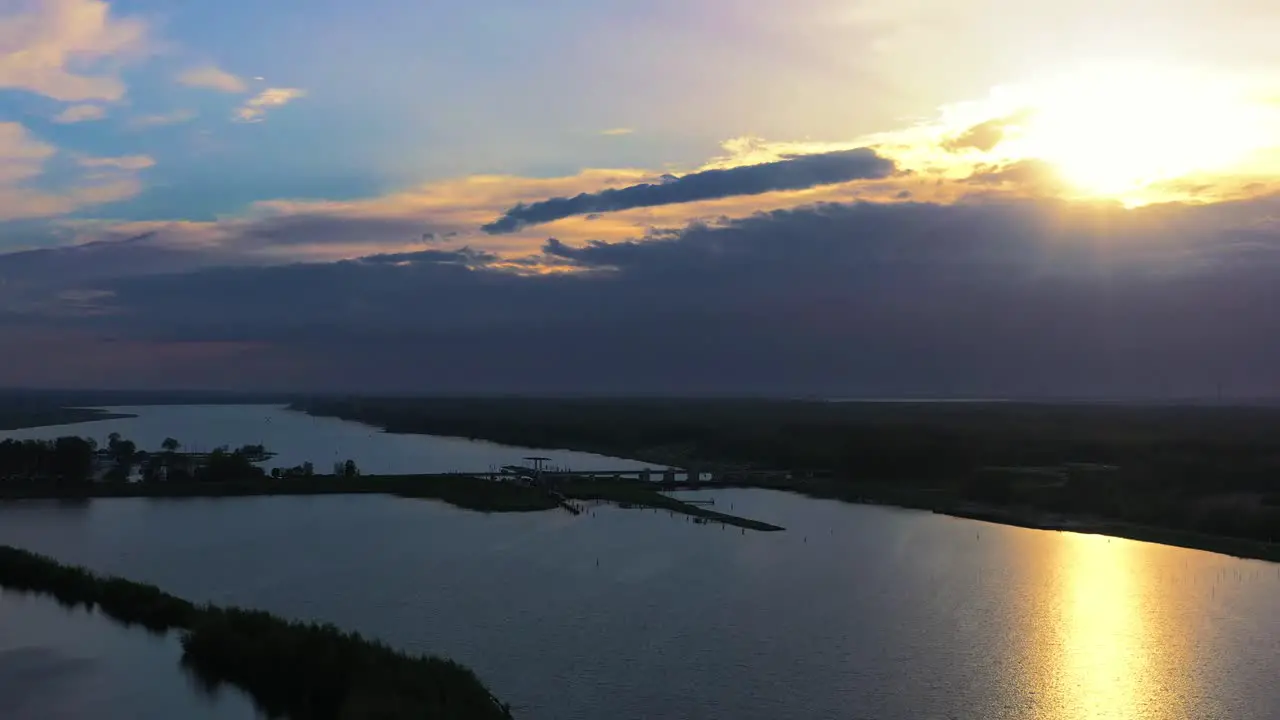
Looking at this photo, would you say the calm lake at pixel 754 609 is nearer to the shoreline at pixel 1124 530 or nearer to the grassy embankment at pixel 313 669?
the grassy embankment at pixel 313 669

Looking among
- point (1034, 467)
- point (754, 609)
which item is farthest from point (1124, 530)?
point (754, 609)

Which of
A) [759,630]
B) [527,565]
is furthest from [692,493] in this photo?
[759,630]

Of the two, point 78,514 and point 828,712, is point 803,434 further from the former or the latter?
point 828,712

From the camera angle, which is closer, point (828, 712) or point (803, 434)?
point (828, 712)

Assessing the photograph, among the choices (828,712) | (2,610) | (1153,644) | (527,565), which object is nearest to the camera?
(828,712)

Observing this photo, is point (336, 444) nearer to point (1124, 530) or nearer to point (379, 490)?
point (379, 490)
